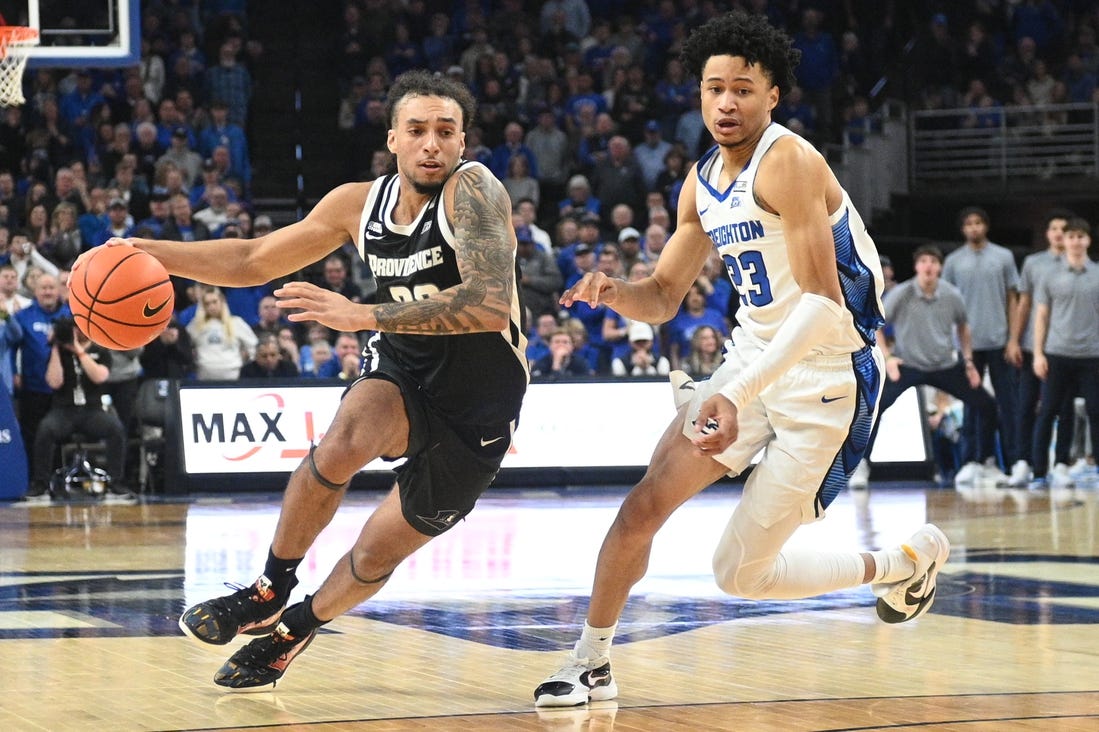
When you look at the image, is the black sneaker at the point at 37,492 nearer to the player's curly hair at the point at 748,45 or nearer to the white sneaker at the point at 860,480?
the white sneaker at the point at 860,480

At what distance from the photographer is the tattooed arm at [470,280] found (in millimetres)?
4648

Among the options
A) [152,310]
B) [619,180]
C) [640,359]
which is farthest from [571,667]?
[619,180]

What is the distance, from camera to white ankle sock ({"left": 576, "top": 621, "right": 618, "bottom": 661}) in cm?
489

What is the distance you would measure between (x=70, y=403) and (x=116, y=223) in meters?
2.77

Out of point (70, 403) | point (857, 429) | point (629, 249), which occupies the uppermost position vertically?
point (629, 249)

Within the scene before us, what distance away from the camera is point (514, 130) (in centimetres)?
1741

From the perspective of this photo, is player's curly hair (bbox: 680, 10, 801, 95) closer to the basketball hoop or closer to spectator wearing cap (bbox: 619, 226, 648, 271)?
the basketball hoop

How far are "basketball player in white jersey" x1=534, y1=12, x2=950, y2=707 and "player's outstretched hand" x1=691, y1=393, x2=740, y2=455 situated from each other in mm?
266

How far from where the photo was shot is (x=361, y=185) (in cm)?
523

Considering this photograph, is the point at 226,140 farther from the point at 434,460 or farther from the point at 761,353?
the point at 761,353

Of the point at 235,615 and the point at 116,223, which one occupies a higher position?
the point at 116,223

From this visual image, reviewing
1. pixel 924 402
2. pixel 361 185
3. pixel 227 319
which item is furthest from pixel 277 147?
pixel 361 185

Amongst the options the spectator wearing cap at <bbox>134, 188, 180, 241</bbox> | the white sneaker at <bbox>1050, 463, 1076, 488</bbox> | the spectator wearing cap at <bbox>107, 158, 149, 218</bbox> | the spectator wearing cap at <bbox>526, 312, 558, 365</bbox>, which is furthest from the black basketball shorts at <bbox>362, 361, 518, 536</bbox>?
the spectator wearing cap at <bbox>107, 158, 149, 218</bbox>

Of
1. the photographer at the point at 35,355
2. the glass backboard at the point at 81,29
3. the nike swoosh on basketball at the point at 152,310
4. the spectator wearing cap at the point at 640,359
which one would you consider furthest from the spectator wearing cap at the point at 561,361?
the nike swoosh on basketball at the point at 152,310
